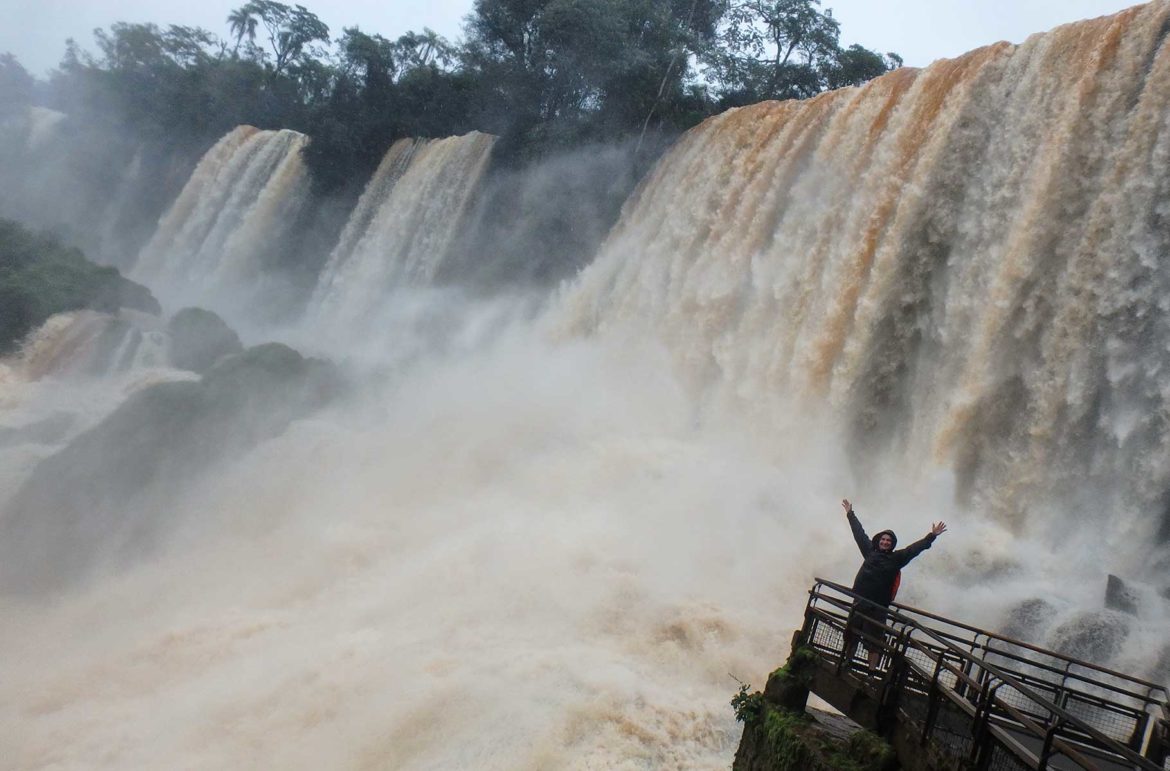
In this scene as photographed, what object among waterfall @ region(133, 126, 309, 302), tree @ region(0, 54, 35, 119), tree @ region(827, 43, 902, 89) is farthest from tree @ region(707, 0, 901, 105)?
tree @ region(0, 54, 35, 119)

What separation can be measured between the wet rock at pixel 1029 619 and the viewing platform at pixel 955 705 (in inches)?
53.5

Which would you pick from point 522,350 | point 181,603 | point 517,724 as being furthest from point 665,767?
point 522,350

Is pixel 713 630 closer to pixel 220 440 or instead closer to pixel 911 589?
pixel 911 589

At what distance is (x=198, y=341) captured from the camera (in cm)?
2139

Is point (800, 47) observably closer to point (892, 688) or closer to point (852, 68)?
point (852, 68)

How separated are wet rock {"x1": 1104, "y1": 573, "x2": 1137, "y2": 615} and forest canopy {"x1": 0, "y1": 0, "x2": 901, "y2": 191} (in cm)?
1540

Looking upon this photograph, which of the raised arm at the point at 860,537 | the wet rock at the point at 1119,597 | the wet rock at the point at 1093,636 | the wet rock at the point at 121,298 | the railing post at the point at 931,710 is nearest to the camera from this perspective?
the railing post at the point at 931,710

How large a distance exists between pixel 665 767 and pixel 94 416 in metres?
14.2

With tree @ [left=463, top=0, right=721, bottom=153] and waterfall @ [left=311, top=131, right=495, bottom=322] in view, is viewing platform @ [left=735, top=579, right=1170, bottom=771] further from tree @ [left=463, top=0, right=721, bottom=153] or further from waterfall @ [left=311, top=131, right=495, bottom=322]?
waterfall @ [left=311, top=131, right=495, bottom=322]

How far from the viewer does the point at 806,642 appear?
22.1 feet

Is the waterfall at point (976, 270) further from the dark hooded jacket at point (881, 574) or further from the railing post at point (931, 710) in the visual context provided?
the railing post at point (931, 710)

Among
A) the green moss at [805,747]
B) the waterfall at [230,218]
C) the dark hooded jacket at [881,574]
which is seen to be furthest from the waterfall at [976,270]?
the waterfall at [230,218]

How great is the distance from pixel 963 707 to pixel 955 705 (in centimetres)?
28

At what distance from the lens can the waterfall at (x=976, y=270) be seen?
10.2m
